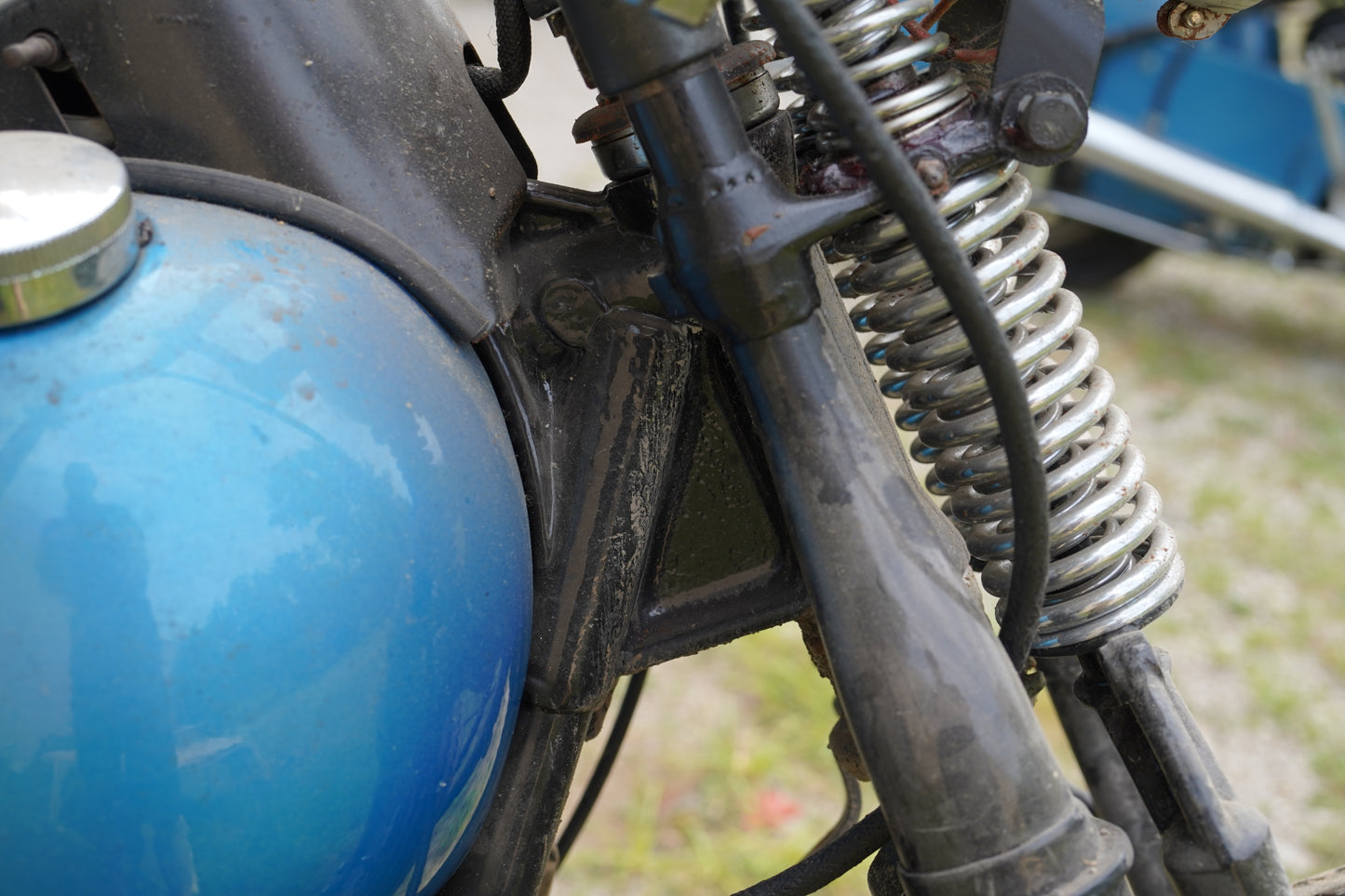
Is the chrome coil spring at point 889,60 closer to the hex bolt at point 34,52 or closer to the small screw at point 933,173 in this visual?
the small screw at point 933,173

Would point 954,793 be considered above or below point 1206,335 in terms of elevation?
above

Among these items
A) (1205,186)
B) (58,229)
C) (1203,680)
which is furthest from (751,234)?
(1205,186)

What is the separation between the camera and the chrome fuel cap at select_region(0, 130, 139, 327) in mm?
516

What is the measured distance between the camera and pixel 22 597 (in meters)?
0.51

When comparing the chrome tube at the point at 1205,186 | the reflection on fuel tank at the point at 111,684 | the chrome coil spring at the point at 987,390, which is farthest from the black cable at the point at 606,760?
the chrome tube at the point at 1205,186

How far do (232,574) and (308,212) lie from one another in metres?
0.21

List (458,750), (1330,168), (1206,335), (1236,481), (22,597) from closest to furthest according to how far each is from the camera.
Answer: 1. (22,597)
2. (458,750)
3. (1236,481)
4. (1330,168)
5. (1206,335)

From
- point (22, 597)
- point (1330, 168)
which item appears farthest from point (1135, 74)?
point (22, 597)

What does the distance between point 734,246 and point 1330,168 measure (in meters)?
2.81

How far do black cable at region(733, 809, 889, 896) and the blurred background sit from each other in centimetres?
84

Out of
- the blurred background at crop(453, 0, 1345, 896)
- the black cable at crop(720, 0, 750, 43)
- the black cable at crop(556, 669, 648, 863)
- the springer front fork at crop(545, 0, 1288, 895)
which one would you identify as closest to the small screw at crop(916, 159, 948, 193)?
the springer front fork at crop(545, 0, 1288, 895)

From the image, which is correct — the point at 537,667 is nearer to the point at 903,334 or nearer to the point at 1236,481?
the point at 903,334

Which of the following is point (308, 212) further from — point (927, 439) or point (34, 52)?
point (927, 439)

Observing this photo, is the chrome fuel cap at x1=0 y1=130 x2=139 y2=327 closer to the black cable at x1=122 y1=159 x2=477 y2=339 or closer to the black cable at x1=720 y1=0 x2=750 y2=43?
the black cable at x1=122 y1=159 x2=477 y2=339
